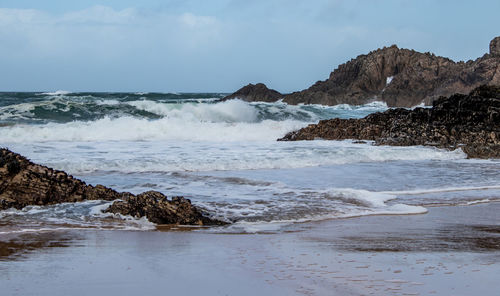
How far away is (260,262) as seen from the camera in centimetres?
355

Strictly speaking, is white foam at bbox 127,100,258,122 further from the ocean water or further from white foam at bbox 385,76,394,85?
white foam at bbox 385,76,394,85

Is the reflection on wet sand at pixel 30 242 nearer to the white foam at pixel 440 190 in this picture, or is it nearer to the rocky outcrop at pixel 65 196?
the rocky outcrop at pixel 65 196

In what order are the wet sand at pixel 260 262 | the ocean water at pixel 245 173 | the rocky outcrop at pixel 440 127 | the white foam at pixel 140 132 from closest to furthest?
the wet sand at pixel 260 262, the ocean water at pixel 245 173, the rocky outcrop at pixel 440 127, the white foam at pixel 140 132

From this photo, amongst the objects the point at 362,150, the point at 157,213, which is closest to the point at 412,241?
the point at 157,213

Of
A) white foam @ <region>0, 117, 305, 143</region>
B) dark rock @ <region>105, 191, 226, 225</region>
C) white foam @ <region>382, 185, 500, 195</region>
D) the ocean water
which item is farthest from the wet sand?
white foam @ <region>0, 117, 305, 143</region>

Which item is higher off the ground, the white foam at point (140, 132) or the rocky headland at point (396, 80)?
the rocky headland at point (396, 80)

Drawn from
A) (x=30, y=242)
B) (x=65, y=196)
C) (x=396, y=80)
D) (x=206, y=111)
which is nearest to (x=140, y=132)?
(x=206, y=111)

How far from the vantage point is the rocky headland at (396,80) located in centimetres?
3909

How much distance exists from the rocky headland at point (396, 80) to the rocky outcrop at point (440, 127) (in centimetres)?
2510

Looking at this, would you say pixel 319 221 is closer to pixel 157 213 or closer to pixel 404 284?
pixel 157 213

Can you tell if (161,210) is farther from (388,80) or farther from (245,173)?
(388,80)

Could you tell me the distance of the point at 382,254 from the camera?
379 centimetres

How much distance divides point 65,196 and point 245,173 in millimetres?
4006

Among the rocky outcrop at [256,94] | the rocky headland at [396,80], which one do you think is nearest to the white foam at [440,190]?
the rocky headland at [396,80]
